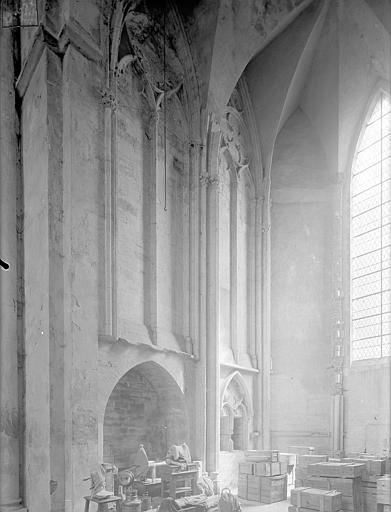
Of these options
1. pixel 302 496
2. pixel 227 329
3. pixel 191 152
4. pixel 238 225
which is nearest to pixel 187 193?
pixel 191 152

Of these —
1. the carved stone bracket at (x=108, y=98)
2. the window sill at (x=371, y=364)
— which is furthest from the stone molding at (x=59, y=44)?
the window sill at (x=371, y=364)

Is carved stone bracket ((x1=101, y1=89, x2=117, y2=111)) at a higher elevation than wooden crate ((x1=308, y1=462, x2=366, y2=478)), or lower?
higher

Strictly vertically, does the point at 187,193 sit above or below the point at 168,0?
below

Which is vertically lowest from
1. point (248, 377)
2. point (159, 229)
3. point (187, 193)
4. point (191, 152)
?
point (248, 377)

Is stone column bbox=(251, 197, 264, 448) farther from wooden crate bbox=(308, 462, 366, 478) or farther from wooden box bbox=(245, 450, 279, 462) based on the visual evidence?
wooden crate bbox=(308, 462, 366, 478)

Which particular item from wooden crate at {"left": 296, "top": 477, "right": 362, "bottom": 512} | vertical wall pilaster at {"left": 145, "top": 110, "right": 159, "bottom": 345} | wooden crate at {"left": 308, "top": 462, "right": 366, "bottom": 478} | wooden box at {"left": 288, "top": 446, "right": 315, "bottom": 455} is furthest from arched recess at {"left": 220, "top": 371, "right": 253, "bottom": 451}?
wooden crate at {"left": 296, "top": 477, "right": 362, "bottom": 512}

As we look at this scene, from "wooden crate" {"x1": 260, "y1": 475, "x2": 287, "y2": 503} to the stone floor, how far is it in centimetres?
14

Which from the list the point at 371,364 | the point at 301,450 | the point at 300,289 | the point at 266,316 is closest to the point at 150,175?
the point at 266,316

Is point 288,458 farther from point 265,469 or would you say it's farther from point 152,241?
point 152,241

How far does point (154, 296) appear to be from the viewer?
1293 cm

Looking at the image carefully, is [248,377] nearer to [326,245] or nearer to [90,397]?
[326,245]

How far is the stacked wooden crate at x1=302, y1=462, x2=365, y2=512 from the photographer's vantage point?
1145 cm

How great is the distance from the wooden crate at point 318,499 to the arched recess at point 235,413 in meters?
4.35

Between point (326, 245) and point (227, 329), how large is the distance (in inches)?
161
